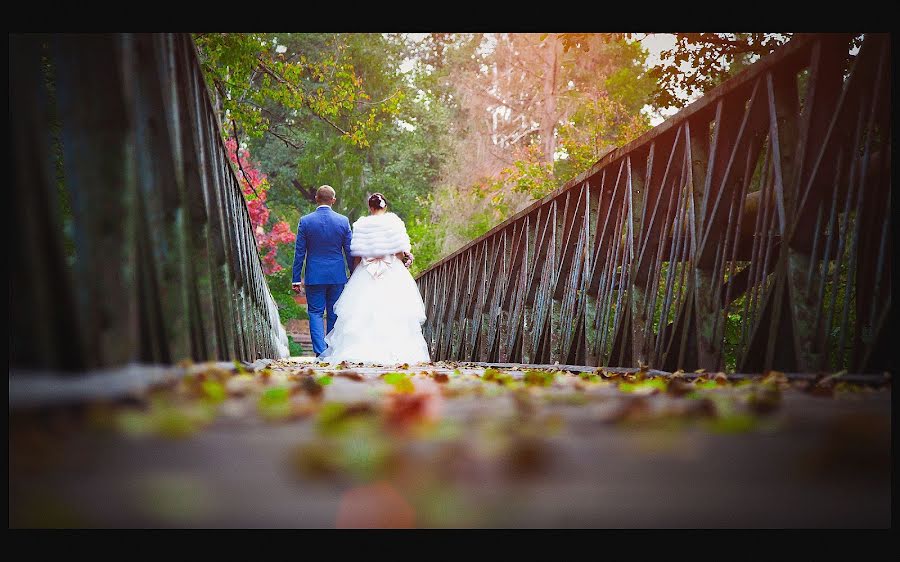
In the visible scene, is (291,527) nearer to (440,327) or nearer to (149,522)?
(149,522)

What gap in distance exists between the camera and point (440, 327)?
13.5 m

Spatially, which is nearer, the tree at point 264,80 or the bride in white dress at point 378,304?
the tree at point 264,80

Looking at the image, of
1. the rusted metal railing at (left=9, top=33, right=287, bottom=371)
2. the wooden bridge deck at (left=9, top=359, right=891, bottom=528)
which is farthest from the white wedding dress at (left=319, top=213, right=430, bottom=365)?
the wooden bridge deck at (left=9, top=359, right=891, bottom=528)

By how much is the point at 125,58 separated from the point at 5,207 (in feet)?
1.92

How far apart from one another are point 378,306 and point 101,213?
6871 mm

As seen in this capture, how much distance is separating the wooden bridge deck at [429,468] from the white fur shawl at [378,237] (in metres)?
6.95

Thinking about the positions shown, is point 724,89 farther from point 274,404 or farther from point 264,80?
point 264,80

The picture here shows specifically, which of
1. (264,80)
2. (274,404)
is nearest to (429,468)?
(274,404)

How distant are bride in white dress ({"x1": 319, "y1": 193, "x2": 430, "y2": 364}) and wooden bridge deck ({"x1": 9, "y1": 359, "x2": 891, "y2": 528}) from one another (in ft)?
22.3

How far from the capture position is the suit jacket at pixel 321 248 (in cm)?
874

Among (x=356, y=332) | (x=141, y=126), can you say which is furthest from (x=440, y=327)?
(x=141, y=126)

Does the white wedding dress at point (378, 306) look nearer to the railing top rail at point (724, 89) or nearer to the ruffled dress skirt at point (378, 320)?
the ruffled dress skirt at point (378, 320)

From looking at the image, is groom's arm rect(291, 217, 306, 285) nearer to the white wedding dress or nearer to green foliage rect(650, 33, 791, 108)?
the white wedding dress

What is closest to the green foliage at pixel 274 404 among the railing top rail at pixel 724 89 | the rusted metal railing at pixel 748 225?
the rusted metal railing at pixel 748 225
